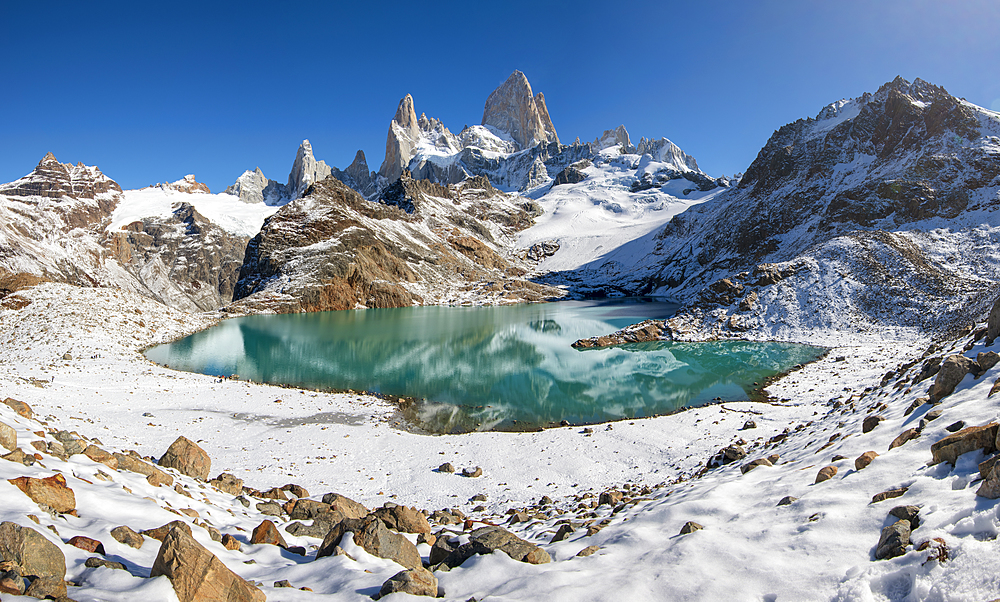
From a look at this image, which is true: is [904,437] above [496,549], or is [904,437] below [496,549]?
above

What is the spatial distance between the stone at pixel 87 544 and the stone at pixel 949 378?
1378cm

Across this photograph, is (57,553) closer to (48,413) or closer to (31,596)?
(31,596)

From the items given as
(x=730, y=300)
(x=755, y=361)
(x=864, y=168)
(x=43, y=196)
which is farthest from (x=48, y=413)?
(x=43, y=196)

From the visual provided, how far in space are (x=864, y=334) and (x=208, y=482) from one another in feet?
173

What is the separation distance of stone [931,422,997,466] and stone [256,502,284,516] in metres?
11.3

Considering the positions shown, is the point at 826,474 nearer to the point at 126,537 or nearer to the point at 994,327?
the point at 994,327

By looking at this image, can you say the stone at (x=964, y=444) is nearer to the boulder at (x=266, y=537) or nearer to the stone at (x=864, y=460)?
the stone at (x=864, y=460)

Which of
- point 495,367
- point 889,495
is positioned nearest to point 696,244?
point 495,367

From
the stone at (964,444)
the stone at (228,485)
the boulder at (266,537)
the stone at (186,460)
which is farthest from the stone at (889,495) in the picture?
the stone at (186,460)

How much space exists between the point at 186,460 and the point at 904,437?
15.1 meters

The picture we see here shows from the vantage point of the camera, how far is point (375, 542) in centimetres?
655

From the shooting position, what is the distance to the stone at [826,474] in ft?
23.9

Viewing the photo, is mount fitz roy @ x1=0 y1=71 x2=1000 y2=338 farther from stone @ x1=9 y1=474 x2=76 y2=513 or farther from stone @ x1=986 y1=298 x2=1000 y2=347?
stone @ x1=9 y1=474 x2=76 y2=513

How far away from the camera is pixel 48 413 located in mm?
15828
